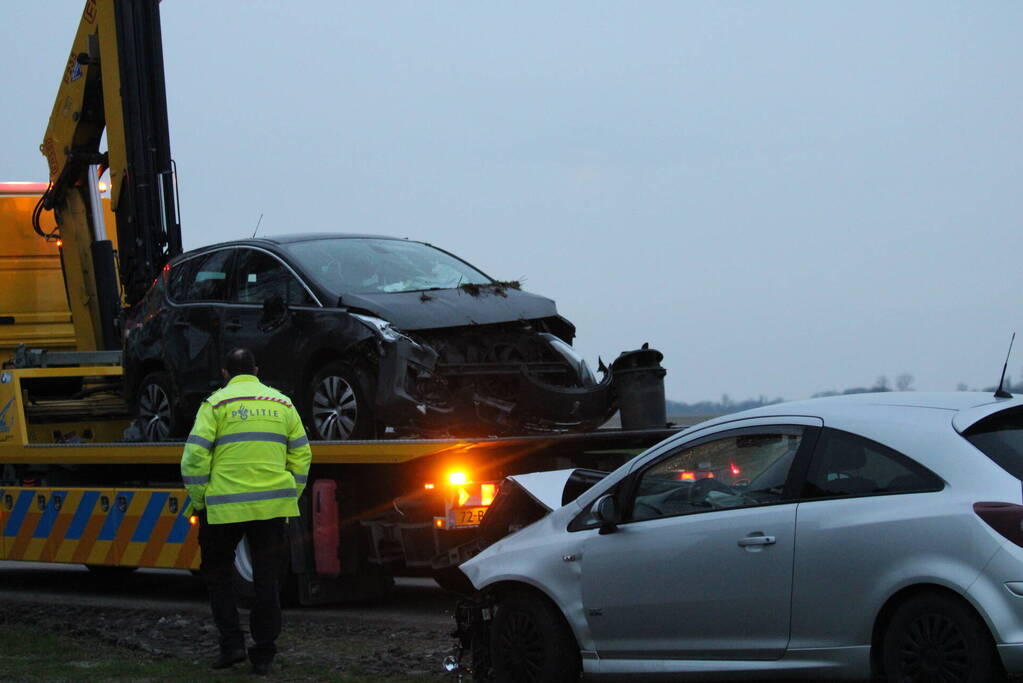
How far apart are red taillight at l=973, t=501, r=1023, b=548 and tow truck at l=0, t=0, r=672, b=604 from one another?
4206 mm

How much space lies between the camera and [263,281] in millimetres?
10648

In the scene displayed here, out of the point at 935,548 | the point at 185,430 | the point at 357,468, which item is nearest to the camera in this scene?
→ the point at 935,548

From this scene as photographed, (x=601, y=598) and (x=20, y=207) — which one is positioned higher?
(x=20, y=207)

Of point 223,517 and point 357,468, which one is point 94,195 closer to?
point 357,468

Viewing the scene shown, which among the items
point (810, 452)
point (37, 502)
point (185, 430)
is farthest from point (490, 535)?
point (37, 502)

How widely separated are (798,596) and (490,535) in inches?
90.1

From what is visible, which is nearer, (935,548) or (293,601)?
(935,548)

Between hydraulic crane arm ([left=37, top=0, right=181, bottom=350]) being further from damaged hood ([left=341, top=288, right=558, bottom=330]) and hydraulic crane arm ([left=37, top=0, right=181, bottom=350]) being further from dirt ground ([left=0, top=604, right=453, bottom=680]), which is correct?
damaged hood ([left=341, top=288, right=558, bottom=330])

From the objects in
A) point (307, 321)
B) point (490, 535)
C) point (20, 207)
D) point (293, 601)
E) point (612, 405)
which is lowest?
point (293, 601)

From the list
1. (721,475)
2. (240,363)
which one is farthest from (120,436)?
(721,475)

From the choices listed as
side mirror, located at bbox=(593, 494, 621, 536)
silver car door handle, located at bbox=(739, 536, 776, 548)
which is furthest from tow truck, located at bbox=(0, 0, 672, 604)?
silver car door handle, located at bbox=(739, 536, 776, 548)

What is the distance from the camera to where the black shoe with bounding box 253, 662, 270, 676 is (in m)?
7.71

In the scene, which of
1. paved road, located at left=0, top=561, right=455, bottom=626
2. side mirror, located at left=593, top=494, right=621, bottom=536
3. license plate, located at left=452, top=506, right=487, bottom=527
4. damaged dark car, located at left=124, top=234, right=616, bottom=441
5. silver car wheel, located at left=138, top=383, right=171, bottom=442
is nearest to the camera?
side mirror, located at left=593, top=494, right=621, bottom=536

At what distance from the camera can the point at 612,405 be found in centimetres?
988
